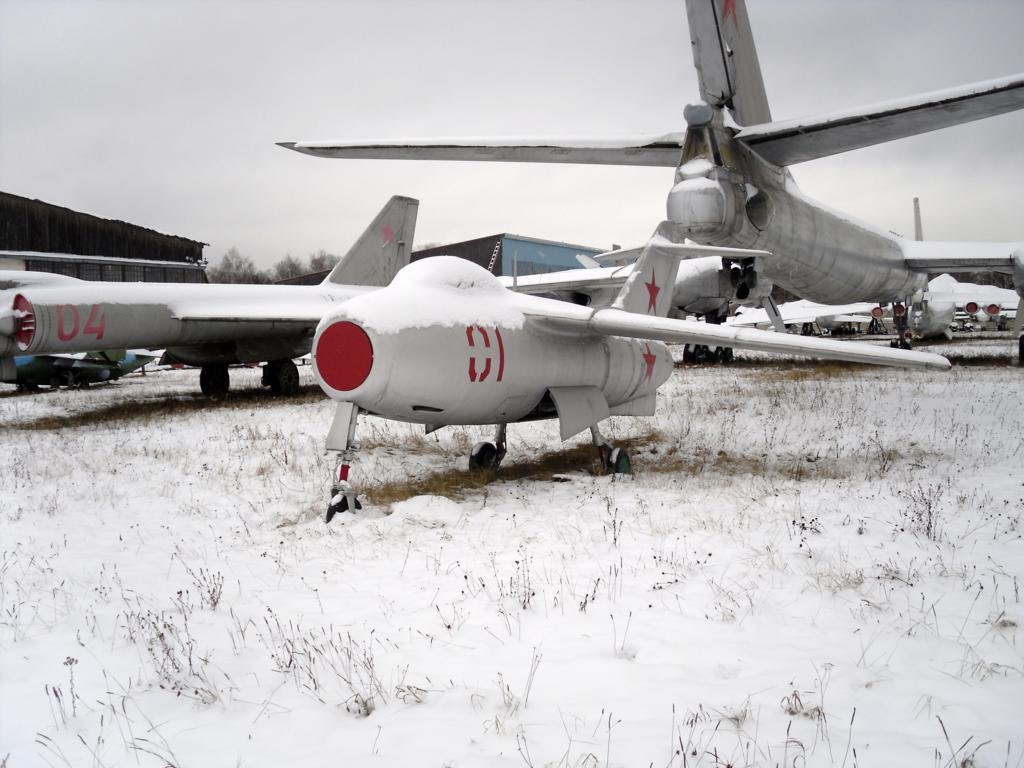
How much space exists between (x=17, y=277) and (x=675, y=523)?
11405 mm

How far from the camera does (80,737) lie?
102 inches

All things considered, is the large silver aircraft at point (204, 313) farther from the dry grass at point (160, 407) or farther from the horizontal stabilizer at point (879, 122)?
the horizontal stabilizer at point (879, 122)

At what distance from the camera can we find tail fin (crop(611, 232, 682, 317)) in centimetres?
848

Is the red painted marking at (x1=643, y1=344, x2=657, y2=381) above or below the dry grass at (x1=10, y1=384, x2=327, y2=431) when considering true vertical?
above

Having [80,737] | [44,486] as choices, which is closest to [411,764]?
[80,737]

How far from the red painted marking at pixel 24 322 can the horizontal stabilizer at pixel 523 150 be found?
5096 millimetres

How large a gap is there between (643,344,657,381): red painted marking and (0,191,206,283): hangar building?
2485cm

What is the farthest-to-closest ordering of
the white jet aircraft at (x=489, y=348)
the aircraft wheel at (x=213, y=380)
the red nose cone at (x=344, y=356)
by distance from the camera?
the aircraft wheel at (x=213, y=380) → the white jet aircraft at (x=489, y=348) → the red nose cone at (x=344, y=356)

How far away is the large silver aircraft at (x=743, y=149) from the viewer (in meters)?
8.42

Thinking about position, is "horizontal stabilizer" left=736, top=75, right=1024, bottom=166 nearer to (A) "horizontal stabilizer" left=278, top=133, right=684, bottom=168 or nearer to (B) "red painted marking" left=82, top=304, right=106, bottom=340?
(A) "horizontal stabilizer" left=278, top=133, right=684, bottom=168

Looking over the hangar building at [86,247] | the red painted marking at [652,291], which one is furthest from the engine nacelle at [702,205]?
the hangar building at [86,247]

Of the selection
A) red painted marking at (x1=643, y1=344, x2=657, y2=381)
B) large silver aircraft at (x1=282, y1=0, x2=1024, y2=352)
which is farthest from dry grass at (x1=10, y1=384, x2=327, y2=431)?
red painted marking at (x1=643, y1=344, x2=657, y2=381)

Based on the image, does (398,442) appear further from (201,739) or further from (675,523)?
(201,739)

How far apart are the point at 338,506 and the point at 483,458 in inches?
90.3
